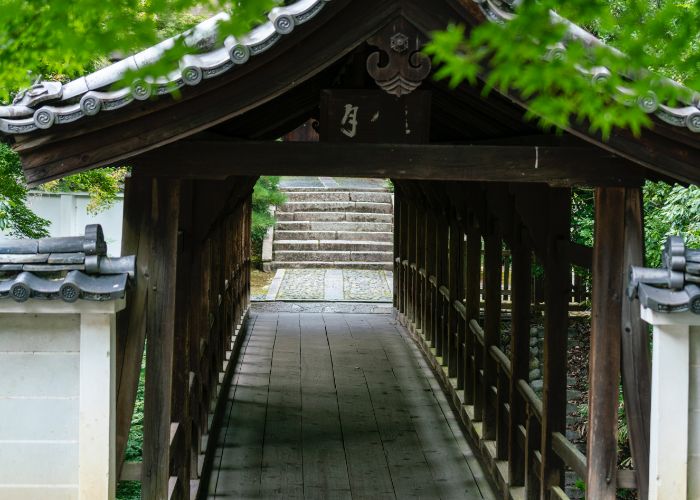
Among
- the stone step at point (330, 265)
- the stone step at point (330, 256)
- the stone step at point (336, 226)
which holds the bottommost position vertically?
the stone step at point (330, 265)

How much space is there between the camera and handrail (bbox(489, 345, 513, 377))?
280 inches

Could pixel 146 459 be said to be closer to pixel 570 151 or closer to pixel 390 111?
pixel 390 111

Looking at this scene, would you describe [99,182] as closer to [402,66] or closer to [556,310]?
[556,310]

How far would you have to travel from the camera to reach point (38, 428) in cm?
435

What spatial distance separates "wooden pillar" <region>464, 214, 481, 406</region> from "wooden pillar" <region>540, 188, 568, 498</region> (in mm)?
2438

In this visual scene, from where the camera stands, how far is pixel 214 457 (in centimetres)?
812

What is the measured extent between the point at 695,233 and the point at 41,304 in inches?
192

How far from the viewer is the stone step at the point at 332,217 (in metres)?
25.1

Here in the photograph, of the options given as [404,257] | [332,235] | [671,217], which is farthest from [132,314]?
[332,235]

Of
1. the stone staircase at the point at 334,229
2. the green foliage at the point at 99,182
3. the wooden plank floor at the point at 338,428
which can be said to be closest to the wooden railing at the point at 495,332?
the wooden plank floor at the point at 338,428

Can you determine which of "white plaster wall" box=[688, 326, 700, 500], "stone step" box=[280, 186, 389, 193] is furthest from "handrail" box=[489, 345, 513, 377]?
"stone step" box=[280, 186, 389, 193]

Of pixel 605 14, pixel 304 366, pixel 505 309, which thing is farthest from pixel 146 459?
pixel 505 309

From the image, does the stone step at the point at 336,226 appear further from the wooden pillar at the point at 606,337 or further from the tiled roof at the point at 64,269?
the tiled roof at the point at 64,269

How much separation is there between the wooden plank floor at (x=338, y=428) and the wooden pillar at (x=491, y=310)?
50 cm
